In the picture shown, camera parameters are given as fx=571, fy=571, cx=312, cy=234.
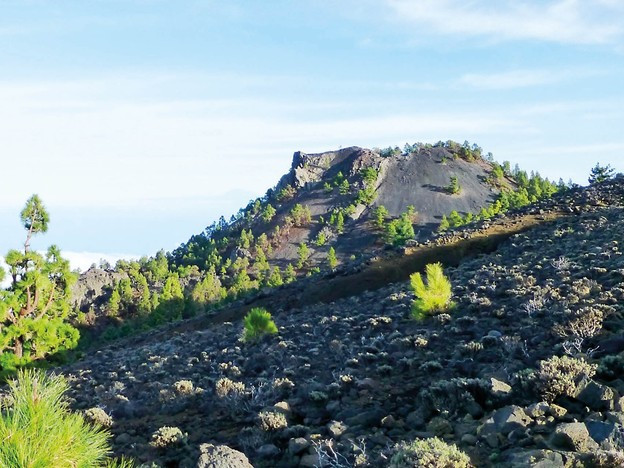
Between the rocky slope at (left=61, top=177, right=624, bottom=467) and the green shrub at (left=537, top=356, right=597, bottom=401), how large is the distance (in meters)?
0.02

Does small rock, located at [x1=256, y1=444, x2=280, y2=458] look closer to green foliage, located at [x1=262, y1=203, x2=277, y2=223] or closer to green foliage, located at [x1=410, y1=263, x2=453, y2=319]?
green foliage, located at [x1=410, y1=263, x2=453, y2=319]

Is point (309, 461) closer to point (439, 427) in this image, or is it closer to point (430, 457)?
point (439, 427)

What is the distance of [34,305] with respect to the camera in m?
23.8

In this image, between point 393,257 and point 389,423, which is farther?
point 393,257

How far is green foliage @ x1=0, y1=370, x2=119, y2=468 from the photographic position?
324 cm

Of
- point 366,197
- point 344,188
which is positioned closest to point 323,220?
point 366,197

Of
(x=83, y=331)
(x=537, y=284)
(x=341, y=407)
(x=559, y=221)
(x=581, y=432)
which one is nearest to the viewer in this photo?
(x=581, y=432)

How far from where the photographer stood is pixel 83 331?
78562 millimetres

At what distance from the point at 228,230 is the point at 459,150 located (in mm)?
57269

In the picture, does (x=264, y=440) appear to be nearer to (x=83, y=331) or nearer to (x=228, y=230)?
(x=83, y=331)

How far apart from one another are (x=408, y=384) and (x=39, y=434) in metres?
6.33

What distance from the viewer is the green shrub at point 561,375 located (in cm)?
633

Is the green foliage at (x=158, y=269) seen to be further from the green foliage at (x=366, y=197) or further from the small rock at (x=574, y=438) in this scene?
the small rock at (x=574, y=438)

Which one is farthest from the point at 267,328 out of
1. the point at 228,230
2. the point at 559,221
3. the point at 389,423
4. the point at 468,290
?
the point at 228,230
